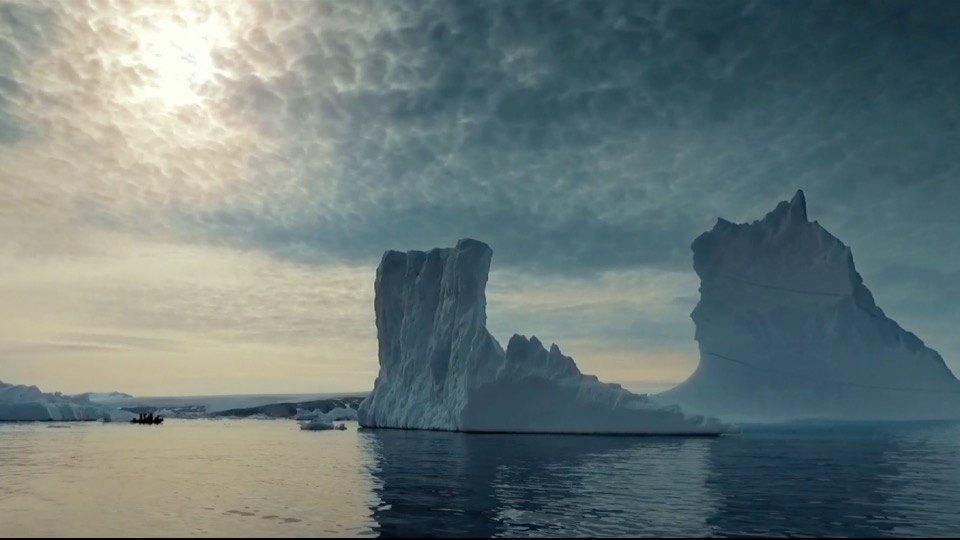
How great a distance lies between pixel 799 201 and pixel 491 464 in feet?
131

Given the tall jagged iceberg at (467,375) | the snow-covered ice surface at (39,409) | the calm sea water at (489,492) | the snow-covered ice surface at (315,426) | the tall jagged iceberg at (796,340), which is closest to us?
the calm sea water at (489,492)

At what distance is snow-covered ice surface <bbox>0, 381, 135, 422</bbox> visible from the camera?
68938 mm

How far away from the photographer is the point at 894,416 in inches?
1924

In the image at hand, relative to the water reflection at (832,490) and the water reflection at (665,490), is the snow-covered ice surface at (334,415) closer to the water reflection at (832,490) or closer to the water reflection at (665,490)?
the water reflection at (665,490)

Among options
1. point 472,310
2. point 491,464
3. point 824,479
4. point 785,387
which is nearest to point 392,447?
point 491,464

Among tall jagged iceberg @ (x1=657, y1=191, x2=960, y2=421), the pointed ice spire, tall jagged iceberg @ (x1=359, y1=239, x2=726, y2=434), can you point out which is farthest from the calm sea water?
the pointed ice spire

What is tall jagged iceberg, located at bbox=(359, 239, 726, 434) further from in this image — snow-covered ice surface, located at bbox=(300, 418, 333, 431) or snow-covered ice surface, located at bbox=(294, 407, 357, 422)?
snow-covered ice surface, located at bbox=(294, 407, 357, 422)

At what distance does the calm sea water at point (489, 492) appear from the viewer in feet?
37.9

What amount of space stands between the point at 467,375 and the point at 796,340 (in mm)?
25700

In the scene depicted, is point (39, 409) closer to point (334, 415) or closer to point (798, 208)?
point (334, 415)

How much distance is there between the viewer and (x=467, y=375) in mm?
38344

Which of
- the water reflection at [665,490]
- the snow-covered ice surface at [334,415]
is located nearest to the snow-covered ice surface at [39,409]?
the snow-covered ice surface at [334,415]

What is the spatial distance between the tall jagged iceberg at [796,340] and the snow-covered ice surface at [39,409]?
56361 mm

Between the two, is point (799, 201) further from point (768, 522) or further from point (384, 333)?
point (768, 522)
